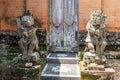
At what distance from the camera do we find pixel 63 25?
35.1 feet

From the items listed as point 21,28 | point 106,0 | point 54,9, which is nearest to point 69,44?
point 54,9

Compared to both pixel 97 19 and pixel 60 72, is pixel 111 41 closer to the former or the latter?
pixel 97 19

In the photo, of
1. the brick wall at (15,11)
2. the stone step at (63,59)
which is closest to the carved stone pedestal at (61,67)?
the stone step at (63,59)

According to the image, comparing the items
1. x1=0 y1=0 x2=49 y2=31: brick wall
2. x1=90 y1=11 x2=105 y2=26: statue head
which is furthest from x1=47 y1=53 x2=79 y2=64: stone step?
x1=0 y1=0 x2=49 y2=31: brick wall

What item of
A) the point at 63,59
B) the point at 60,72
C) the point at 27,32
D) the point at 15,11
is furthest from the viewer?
the point at 15,11

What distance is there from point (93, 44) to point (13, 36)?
12.2 feet

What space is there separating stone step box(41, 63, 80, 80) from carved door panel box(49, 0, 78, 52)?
66.3 inches

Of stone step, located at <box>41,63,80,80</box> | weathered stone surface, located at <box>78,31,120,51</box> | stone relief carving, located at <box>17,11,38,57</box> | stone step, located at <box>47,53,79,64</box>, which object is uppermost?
stone relief carving, located at <box>17,11,38,57</box>

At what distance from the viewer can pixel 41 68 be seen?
8344 mm

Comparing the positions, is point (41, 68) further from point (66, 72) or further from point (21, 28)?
point (21, 28)

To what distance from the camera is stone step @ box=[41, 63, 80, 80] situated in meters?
7.78

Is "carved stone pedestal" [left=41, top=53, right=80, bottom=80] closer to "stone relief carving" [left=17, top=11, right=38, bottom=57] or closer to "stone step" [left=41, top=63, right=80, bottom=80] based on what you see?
"stone step" [left=41, top=63, right=80, bottom=80]

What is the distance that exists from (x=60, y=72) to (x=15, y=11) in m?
3.82

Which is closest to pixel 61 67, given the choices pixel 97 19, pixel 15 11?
pixel 97 19
